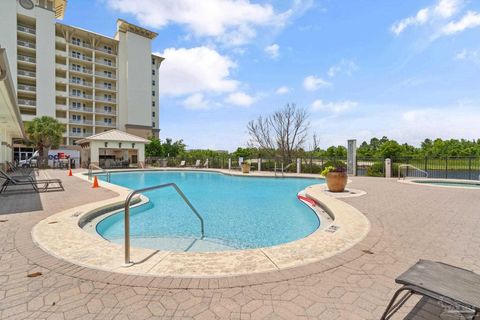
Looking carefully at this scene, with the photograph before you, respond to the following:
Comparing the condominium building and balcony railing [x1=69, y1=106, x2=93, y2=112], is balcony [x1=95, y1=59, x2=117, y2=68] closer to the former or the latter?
the condominium building

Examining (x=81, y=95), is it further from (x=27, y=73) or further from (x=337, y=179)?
(x=337, y=179)

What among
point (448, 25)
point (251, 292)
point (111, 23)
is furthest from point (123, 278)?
point (111, 23)

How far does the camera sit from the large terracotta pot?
977 cm

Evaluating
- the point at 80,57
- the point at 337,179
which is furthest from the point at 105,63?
the point at 337,179

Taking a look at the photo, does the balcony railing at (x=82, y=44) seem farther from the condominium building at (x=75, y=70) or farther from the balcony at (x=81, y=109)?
the balcony at (x=81, y=109)

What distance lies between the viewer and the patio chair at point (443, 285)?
160 centimetres

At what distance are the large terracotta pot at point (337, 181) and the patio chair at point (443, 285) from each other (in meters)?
7.94

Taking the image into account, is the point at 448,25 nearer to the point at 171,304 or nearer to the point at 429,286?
the point at 429,286

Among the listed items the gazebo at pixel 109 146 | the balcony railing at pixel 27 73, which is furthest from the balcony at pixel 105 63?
the gazebo at pixel 109 146

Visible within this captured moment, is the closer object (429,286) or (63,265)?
(429,286)

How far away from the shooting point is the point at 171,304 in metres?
2.33

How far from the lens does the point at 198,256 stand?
345 cm

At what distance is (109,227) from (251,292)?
15.3 feet

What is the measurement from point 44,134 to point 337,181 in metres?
30.9
